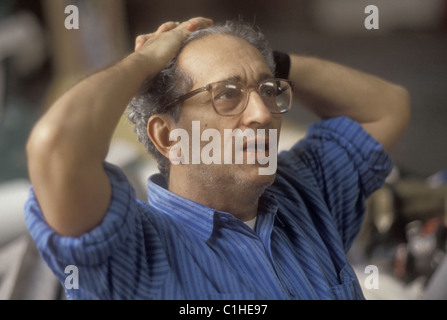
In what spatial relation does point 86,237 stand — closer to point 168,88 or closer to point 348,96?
point 168,88

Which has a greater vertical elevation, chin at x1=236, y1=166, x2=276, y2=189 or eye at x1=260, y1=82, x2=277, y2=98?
eye at x1=260, y1=82, x2=277, y2=98

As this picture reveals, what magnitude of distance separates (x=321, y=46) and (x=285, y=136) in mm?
407

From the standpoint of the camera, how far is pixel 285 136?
145 cm

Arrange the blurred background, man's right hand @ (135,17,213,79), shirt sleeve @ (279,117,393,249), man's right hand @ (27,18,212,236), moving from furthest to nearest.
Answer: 1. the blurred background
2. shirt sleeve @ (279,117,393,249)
3. man's right hand @ (135,17,213,79)
4. man's right hand @ (27,18,212,236)

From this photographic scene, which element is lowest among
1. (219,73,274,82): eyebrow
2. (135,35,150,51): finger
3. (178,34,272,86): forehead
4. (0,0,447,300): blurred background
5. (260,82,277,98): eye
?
(0,0,447,300): blurred background

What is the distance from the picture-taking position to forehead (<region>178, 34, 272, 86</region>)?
0.75 meters

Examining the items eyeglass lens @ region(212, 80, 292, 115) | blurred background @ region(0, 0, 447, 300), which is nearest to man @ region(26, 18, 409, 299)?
eyeglass lens @ region(212, 80, 292, 115)

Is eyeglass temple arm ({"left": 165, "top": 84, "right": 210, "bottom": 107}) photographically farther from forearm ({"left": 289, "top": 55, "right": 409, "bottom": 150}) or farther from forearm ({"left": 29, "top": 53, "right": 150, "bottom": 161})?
forearm ({"left": 289, "top": 55, "right": 409, "bottom": 150})

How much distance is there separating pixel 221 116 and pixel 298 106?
459 mm

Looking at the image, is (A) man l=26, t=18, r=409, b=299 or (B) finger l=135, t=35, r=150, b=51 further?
(B) finger l=135, t=35, r=150, b=51

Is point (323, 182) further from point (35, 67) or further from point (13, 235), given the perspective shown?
point (35, 67)

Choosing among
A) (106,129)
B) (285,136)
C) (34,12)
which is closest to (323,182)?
(106,129)

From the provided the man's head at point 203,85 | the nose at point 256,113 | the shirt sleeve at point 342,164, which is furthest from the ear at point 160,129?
the shirt sleeve at point 342,164

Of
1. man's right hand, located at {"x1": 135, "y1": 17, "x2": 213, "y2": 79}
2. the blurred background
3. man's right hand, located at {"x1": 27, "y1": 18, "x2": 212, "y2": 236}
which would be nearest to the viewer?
man's right hand, located at {"x1": 27, "y1": 18, "x2": 212, "y2": 236}
